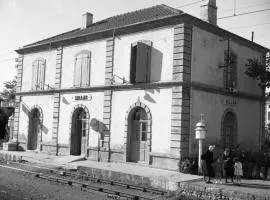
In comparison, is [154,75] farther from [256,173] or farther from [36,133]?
[36,133]

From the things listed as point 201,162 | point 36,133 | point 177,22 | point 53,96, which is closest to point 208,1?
point 177,22

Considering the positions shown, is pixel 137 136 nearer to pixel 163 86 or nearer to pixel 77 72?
pixel 163 86

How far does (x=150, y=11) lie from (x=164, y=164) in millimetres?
8916

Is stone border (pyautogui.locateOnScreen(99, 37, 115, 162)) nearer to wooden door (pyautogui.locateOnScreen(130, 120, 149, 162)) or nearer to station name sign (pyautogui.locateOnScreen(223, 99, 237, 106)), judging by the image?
wooden door (pyautogui.locateOnScreen(130, 120, 149, 162))

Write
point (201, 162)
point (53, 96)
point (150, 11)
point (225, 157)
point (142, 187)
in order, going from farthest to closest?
1. point (53, 96)
2. point (150, 11)
3. point (201, 162)
4. point (225, 157)
5. point (142, 187)

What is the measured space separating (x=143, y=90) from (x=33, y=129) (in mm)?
10121

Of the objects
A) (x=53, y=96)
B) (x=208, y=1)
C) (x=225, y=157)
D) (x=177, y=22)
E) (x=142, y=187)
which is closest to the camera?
(x=142, y=187)

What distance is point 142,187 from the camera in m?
13.4

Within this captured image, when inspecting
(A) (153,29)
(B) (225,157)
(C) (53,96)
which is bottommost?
(B) (225,157)

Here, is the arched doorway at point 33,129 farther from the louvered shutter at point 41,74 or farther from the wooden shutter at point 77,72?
the wooden shutter at point 77,72

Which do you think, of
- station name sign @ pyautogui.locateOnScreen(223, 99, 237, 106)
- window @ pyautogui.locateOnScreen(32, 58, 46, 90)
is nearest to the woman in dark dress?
station name sign @ pyautogui.locateOnScreen(223, 99, 237, 106)

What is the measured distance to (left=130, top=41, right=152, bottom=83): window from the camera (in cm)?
1847

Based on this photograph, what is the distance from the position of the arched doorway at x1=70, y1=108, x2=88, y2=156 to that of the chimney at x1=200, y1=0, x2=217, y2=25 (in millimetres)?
8623

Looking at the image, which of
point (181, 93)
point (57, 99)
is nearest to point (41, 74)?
point (57, 99)
